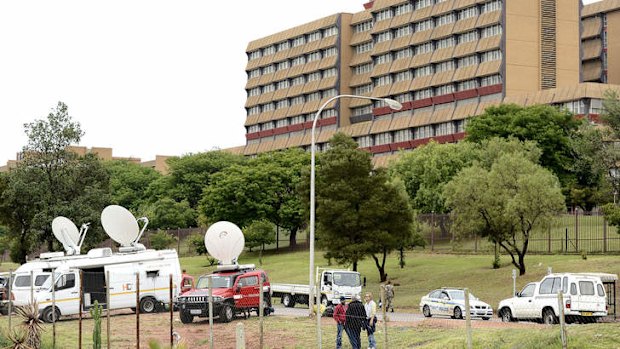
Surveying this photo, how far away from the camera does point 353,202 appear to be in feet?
213

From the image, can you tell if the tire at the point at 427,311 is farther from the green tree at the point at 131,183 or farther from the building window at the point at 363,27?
the building window at the point at 363,27

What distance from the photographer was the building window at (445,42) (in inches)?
5020

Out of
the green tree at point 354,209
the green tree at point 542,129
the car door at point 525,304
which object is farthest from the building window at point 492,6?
the car door at point 525,304

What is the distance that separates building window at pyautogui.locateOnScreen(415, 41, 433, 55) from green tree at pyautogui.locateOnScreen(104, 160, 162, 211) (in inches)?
1468

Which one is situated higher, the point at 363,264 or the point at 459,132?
the point at 459,132

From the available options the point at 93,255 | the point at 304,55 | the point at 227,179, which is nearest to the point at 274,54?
the point at 304,55

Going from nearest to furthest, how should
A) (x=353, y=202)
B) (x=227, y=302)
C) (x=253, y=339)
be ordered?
(x=253, y=339) → (x=227, y=302) → (x=353, y=202)

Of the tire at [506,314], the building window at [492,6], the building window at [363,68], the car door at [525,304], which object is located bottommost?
the tire at [506,314]

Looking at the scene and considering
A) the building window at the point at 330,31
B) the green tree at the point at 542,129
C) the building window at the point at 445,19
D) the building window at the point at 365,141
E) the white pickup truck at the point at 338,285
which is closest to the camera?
the white pickup truck at the point at 338,285

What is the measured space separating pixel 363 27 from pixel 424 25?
17.4m

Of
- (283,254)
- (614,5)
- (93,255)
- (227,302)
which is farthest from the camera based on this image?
(614,5)

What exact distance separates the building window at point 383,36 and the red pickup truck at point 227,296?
97791mm

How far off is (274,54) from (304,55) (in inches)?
303

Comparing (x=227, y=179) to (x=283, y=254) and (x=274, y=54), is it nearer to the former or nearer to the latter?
(x=283, y=254)
